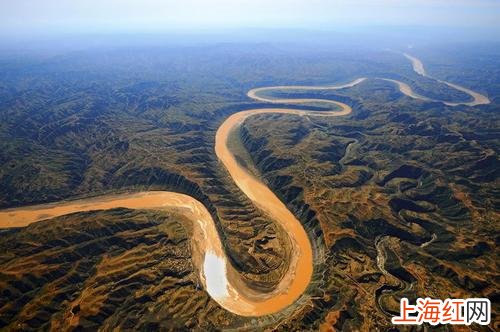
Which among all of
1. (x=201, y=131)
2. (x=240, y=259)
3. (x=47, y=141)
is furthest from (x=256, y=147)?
(x=47, y=141)

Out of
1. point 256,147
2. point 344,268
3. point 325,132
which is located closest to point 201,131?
point 256,147

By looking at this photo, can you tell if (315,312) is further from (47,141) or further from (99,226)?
(47,141)

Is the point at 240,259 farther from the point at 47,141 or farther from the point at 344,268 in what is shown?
the point at 47,141

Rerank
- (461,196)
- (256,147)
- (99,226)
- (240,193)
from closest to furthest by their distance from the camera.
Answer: (99,226), (461,196), (240,193), (256,147)

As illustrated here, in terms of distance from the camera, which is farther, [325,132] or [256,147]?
[325,132]

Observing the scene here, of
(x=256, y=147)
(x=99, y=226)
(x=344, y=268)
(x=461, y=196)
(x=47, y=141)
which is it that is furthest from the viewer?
(x=47, y=141)

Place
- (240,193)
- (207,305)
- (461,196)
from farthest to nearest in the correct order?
(240,193), (461,196), (207,305)
